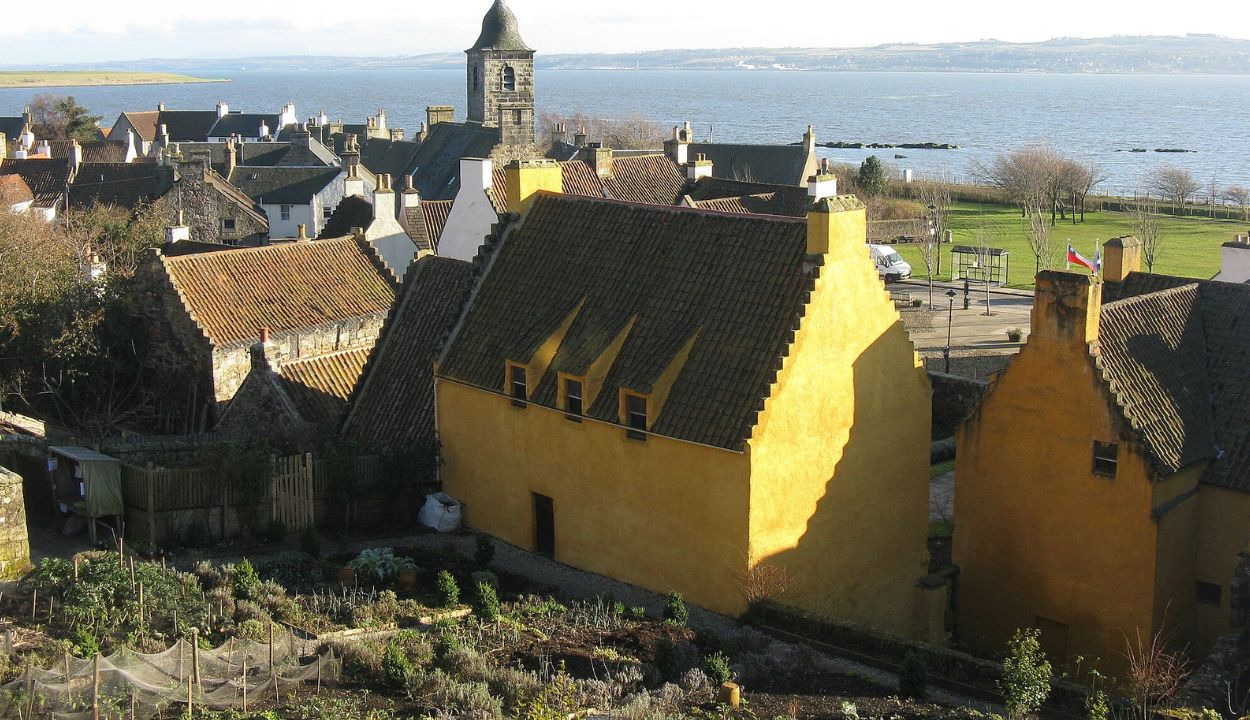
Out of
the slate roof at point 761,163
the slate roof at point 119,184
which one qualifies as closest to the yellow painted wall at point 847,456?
the slate roof at point 119,184

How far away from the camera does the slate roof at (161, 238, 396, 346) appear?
32.7 m

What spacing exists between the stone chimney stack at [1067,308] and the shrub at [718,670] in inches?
354

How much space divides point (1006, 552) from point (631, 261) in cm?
896

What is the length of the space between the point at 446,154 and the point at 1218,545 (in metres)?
62.8

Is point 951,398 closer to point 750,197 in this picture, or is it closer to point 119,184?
point 750,197

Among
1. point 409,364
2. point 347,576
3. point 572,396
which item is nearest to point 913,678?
point 572,396

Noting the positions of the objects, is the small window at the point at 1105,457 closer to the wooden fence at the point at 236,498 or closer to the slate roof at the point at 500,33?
the wooden fence at the point at 236,498

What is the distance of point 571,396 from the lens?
25.7m

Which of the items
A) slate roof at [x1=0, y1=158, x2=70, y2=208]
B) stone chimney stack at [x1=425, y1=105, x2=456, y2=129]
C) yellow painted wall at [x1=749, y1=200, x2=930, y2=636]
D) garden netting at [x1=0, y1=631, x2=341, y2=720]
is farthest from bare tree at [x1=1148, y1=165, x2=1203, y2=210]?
garden netting at [x1=0, y1=631, x2=341, y2=720]

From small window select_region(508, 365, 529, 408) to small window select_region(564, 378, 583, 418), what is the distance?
1210 millimetres

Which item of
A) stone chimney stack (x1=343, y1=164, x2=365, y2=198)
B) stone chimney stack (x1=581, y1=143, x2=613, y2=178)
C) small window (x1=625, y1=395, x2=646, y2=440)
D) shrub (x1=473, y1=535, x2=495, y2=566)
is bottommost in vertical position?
shrub (x1=473, y1=535, x2=495, y2=566)

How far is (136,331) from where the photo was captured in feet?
110

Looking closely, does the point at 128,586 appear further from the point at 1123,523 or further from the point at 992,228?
the point at 992,228

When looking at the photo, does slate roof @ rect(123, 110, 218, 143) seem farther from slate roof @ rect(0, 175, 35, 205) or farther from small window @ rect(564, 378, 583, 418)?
small window @ rect(564, 378, 583, 418)
